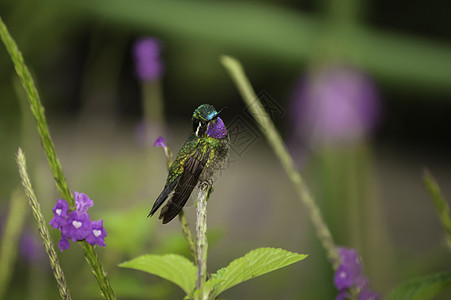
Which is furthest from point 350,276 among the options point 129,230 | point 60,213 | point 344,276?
point 129,230

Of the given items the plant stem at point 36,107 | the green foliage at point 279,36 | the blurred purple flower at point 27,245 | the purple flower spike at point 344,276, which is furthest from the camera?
the green foliage at point 279,36

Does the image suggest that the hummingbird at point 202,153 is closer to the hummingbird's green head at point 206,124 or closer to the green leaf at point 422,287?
the hummingbird's green head at point 206,124

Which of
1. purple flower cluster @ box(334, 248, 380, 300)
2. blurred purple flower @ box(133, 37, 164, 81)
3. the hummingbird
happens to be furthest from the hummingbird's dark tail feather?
blurred purple flower @ box(133, 37, 164, 81)

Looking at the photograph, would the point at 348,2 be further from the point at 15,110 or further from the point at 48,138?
the point at 48,138

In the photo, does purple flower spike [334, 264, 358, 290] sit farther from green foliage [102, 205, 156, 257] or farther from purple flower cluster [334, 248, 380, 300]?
green foliage [102, 205, 156, 257]

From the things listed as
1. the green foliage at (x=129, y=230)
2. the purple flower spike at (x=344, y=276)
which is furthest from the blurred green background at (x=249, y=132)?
the purple flower spike at (x=344, y=276)
